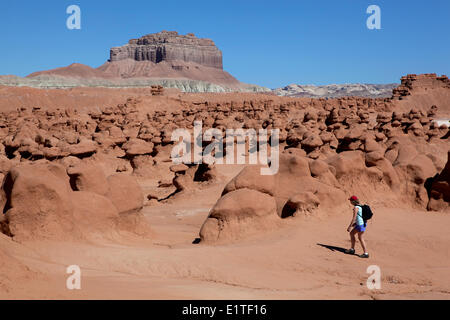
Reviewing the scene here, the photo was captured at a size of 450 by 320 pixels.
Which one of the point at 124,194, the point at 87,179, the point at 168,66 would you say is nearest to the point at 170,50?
the point at 168,66

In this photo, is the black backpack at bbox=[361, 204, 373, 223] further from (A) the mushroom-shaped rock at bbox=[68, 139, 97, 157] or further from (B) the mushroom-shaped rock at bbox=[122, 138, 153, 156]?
(B) the mushroom-shaped rock at bbox=[122, 138, 153, 156]

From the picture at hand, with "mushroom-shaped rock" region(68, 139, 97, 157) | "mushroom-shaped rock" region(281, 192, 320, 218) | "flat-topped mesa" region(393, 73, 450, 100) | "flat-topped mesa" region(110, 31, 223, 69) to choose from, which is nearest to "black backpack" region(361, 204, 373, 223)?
"mushroom-shaped rock" region(281, 192, 320, 218)

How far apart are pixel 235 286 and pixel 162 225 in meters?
5.33

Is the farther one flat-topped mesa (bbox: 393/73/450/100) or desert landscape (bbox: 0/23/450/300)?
flat-topped mesa (bbox: 393/73/450/100)

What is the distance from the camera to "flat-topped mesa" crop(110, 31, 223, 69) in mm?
118000

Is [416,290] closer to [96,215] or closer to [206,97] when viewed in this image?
[96,215]

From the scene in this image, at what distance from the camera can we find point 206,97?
5184 cm

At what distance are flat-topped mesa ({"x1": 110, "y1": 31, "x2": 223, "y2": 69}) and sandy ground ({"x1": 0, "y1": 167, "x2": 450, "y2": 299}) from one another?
111658 mm

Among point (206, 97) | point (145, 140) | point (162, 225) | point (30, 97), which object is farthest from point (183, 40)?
point (162, 225)

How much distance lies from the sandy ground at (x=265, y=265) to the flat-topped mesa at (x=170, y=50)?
111658mm

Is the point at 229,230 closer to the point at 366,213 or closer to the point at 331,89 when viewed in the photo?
the point at 366,213

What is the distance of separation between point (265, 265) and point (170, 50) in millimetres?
116060

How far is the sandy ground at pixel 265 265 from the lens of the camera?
4238mm

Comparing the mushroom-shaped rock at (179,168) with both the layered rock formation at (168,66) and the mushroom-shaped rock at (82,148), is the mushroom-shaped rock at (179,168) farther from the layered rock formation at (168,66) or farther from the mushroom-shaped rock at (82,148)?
the layered rock formation at (168,66)
